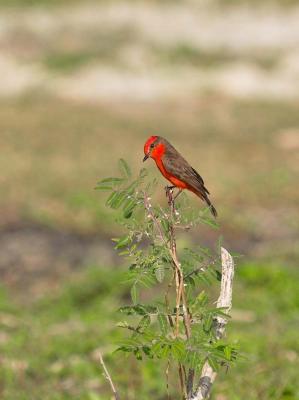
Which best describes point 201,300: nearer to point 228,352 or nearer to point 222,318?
point 222,318

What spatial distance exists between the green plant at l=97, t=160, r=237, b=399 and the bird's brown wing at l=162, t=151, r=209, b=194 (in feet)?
0.47

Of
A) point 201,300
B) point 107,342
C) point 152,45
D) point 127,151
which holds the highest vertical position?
point 152,45

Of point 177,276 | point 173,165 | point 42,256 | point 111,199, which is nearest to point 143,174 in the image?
point 111,199

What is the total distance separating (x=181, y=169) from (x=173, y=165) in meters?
0.05

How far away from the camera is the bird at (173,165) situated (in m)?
4.23

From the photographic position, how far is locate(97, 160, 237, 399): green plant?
12.8ft

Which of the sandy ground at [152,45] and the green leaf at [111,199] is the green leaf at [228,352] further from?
the sandy ground at [152,45]

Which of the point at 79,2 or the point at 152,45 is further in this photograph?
the point at 79,2

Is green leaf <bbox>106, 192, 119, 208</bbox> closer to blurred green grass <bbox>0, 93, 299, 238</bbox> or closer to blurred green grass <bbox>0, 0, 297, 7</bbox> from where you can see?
blurred green grass <bbox>0, 93, 299, 238</bbox>

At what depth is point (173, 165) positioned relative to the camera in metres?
4.36

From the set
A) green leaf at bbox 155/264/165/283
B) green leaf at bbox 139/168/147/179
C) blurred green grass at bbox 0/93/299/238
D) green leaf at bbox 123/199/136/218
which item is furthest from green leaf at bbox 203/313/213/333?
blurred green grass at bbox 0/93/299/238

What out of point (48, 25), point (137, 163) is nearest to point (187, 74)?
point (48, 25)

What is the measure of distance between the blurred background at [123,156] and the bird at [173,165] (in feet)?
2.00

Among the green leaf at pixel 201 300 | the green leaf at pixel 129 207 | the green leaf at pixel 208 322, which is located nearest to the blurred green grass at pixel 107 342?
the green leaf at pixel 201 300
